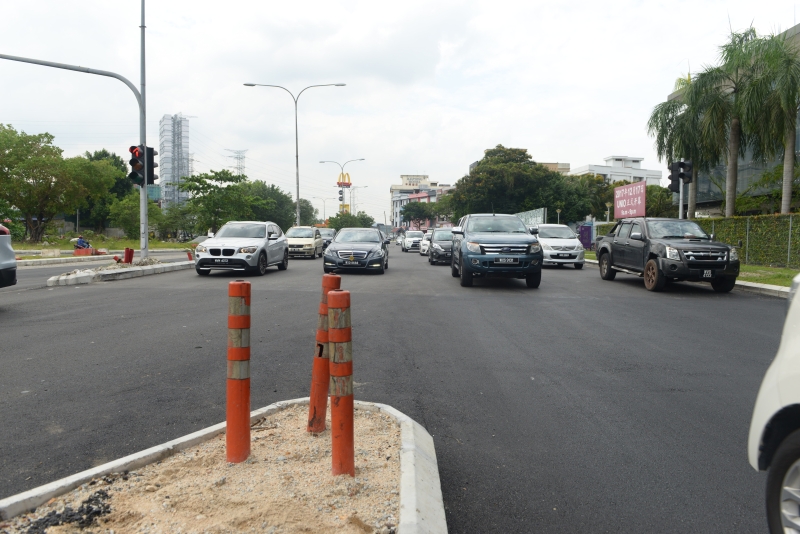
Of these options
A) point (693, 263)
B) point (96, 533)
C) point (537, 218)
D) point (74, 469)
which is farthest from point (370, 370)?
point (537, 218)

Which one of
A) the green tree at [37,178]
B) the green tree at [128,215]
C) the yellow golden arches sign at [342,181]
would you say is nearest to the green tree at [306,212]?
the yellow golden arches sign at [342,181]

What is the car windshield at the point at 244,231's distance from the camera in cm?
1786

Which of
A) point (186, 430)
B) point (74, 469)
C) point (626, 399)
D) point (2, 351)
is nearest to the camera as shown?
point (74, 469)

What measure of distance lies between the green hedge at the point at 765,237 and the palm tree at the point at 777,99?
11.6 ft

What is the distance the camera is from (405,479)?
121 inches

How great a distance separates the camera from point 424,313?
983cm

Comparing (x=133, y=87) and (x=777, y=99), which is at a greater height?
(x=777, y=99)

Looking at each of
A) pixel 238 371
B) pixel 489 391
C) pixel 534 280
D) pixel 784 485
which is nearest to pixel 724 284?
pixel 534 280

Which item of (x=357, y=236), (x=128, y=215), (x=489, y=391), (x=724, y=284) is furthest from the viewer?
(x=128, y=215)

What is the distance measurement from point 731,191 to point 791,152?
3741 millimetres

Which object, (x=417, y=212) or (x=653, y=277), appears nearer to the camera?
(x=653, y=277)

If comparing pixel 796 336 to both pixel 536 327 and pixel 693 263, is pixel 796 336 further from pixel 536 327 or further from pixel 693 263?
pixel 693 263

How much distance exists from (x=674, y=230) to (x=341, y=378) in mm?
13064

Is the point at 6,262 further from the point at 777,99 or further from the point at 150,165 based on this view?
the point at 777,99
